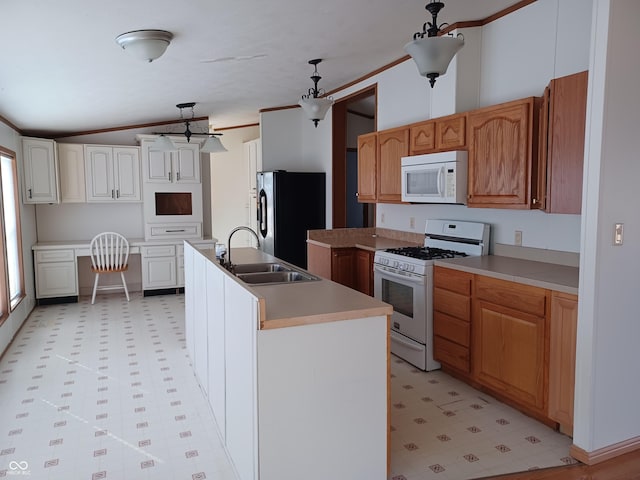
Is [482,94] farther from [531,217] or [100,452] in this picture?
[100,452]

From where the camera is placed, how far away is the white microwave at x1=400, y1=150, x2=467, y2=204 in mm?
3629

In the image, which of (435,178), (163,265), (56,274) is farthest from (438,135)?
(56,274)

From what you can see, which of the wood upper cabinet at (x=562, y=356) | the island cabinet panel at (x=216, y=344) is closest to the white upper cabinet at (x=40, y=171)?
the island cabinet panel at (x=216, y=344)

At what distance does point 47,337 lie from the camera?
15.5ft

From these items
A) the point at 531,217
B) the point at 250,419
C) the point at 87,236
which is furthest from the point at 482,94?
the point at 87,236

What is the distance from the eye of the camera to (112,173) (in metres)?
6.38

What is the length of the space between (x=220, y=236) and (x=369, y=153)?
15.7 ft

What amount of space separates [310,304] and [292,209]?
4295 millimetres

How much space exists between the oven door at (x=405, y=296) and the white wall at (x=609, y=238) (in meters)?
1.33

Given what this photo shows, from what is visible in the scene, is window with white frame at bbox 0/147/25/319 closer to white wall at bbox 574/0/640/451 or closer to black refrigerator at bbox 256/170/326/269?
black refrigerator at bbox 256/170/326/269

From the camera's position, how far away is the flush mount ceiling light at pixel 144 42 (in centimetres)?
276

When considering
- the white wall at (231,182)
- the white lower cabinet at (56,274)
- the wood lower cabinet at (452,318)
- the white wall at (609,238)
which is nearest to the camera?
the white wall at (609,238)

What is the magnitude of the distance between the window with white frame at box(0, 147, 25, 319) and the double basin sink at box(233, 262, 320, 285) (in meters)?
2.62

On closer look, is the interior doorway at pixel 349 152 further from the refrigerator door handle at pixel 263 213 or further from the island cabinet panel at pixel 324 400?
the island cabinet panel at pixel 324 400
